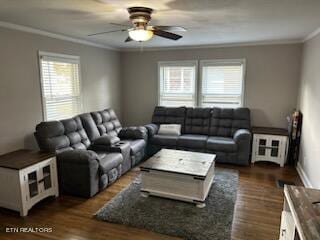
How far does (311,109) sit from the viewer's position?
3738 millimetres

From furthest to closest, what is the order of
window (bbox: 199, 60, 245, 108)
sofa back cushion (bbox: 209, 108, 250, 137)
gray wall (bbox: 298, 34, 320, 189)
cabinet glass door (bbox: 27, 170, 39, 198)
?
window (bbox: 199, 60, 245, 108), sofa back cushion (bbox: 209, 108, 250, 137), gray wall (bbox: 298, 34, 320, 189), cabinet glass door (bbox: 27, 170, 39, 198)

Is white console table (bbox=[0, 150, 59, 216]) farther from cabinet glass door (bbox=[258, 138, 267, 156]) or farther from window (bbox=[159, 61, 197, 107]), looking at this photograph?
cabinet glass door (bbox=[258, 138, 267, 156])

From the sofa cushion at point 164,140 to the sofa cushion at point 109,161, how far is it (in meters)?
1.20

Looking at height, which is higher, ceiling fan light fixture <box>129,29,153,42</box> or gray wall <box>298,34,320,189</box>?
ceiling fan light fixture <box>129,29,153,42</box>

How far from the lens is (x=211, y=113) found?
5.21 metres

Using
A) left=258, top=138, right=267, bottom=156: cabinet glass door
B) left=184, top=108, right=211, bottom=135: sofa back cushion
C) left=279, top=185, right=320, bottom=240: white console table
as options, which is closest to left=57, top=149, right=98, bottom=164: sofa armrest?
left=279, top=185, right=320, bottom=240: white console table

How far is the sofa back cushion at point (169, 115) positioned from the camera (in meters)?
5.39

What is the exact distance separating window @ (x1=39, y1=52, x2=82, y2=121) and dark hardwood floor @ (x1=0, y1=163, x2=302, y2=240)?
1620 millimetres

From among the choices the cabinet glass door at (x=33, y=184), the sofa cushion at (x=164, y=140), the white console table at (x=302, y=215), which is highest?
the white console table at (x=302, y=215)

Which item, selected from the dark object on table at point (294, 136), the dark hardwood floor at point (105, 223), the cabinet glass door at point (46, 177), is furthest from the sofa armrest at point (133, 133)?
the dark object on table at point (294, 136)

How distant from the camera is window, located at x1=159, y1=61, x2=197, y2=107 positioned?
18.2 feet

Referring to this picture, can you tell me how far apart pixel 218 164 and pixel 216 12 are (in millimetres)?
2947

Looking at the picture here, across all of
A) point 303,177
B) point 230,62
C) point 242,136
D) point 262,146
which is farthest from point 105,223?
point 230,62

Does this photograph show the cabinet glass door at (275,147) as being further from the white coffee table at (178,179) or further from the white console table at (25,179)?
the white console table at (25,179)
